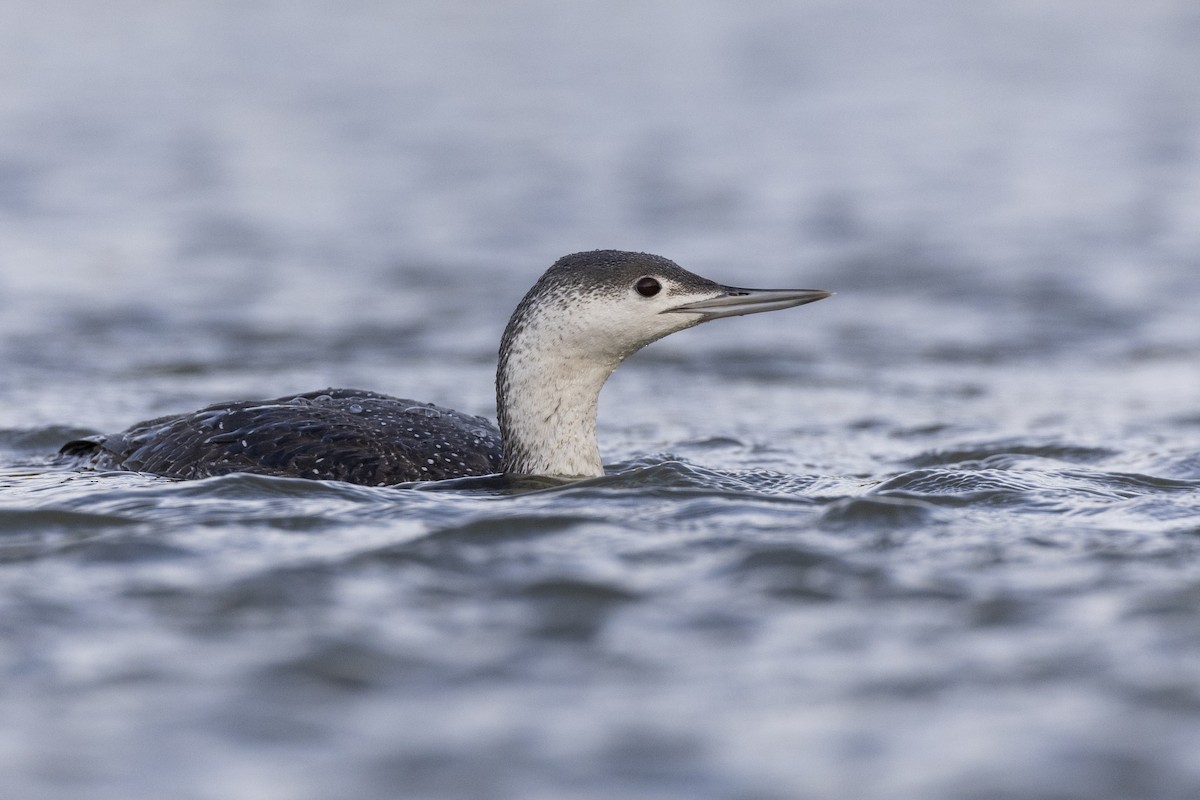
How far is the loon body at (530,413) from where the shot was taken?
5836 mm

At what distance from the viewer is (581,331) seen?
585 centimetres

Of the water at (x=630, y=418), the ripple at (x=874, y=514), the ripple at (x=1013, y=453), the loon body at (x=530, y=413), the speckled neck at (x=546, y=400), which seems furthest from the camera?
the ripple at (x=1013, y=453)

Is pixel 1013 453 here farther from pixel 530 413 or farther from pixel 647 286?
pixel 530 413

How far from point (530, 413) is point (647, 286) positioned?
2.05 feet

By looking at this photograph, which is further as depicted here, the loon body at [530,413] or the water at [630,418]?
the loon body at [530,413]

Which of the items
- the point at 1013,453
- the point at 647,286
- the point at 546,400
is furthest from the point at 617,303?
the point at 1013,453

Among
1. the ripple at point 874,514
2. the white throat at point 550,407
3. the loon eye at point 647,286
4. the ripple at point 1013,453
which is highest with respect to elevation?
the loon eye at point 647,286

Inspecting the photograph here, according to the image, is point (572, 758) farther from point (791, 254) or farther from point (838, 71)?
point (838, 71)

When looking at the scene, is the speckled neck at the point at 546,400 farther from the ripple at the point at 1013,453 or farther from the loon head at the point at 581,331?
the ripple at the point at 1013,453

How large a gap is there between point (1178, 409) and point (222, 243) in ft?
23.2

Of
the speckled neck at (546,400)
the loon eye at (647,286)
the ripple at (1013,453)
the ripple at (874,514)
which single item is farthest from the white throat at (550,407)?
the ripple at (1013,453)

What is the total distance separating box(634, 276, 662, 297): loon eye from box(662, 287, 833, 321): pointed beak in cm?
8

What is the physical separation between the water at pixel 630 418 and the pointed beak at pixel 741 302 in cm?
57

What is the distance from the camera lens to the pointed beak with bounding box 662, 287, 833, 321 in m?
5.90
